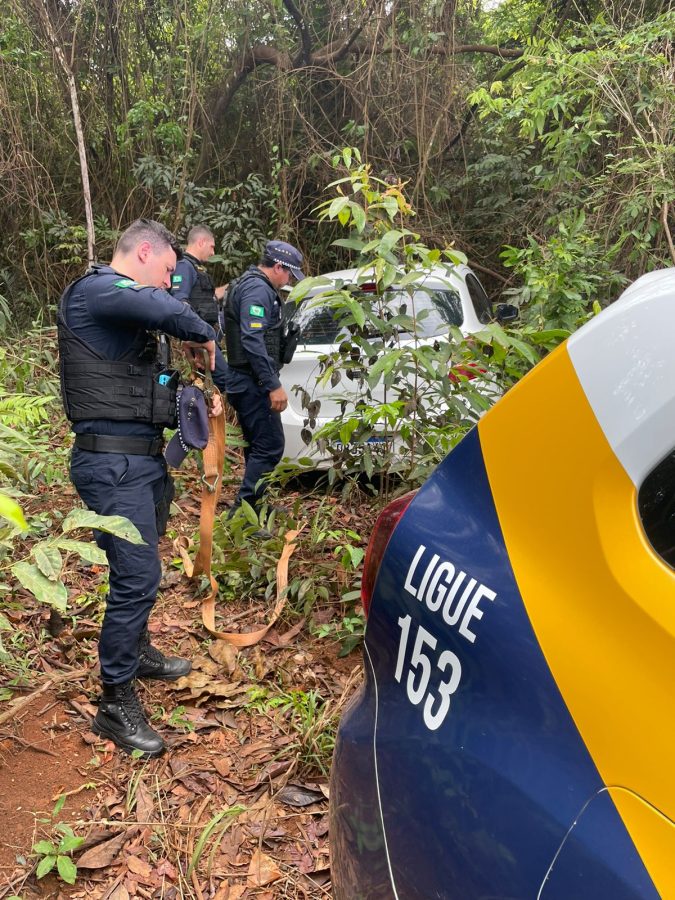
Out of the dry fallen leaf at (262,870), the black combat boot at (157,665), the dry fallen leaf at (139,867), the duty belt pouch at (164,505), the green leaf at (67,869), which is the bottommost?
the black combat boot at (157,665)

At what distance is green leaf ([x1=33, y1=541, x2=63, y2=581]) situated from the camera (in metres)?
1.72

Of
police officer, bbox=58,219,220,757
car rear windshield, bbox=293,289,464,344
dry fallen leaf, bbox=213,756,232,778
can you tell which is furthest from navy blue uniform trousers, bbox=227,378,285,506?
dry fallen leaf, bbox=213,756,232,778

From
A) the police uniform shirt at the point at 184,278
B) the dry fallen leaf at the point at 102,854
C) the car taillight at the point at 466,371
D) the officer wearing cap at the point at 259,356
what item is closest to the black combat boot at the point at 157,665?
the dry fallen leaf at the point at 102,854

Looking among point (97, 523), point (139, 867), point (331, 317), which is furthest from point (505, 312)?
point (139, 867)

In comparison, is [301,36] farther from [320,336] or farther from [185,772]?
[185,772]

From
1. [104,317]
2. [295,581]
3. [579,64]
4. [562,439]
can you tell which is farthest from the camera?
[579,64]

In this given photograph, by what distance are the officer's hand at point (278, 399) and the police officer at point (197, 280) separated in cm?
159

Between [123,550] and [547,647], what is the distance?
187 centimetres

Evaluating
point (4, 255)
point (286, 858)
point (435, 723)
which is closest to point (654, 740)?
point (435, 723)

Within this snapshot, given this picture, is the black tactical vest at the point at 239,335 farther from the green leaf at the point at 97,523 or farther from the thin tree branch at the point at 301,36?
the thin tree branch at the point at 301,36

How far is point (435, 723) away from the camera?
1.01 metres

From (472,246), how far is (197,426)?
6.13 meters

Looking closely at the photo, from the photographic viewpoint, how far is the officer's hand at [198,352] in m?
2.81

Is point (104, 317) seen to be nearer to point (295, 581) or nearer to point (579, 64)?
point (295, 581)
